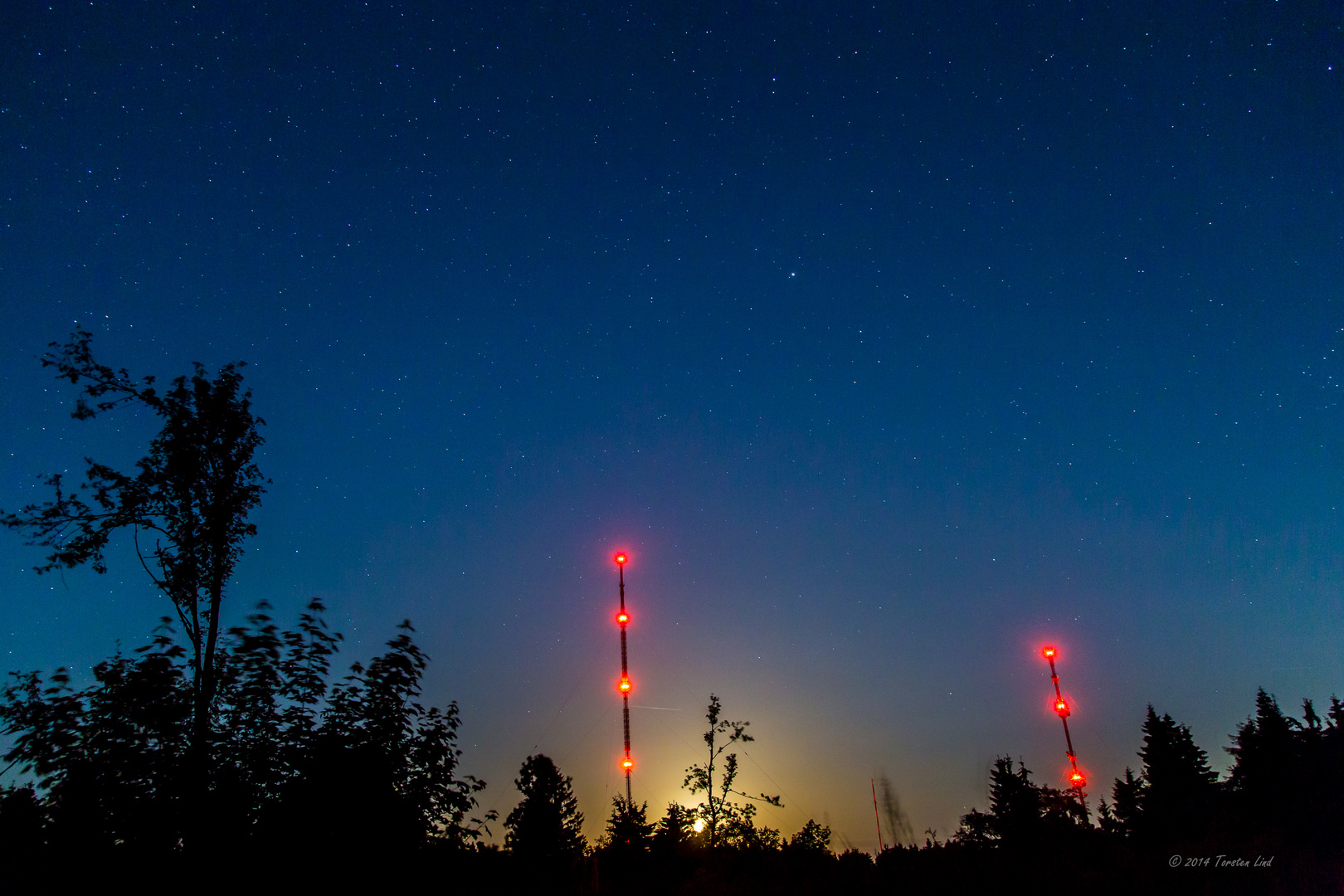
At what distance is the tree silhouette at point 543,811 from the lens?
2068 inches

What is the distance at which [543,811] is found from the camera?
5916 cm

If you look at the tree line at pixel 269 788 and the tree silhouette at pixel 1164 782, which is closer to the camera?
the tree line at pixel 269 788

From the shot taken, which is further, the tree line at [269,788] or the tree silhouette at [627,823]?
the tree silhouette at [627,823]

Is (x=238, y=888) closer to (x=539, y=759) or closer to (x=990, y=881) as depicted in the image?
(x=990, y=881)

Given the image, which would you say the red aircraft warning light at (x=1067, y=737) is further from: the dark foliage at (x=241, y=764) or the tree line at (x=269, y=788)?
the dark foliage at (x=241, y=764)

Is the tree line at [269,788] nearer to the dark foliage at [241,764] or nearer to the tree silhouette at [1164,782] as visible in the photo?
the dark foliage at [241,764]

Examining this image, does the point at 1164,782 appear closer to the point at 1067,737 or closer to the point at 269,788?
the point at 1067,737

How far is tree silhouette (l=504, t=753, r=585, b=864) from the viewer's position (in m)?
52.5

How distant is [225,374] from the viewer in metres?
12.4

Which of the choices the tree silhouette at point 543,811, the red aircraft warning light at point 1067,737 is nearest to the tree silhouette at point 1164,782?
the red aircraft warning light at point 1067,737

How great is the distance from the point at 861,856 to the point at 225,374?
17.3m

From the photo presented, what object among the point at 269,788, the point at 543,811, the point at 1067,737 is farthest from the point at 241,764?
the point at 543,811

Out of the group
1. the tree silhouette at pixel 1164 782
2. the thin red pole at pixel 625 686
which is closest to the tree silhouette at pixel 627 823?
the thin red pole at pixel 625 686

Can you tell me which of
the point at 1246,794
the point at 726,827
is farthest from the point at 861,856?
the point at 1246,794
